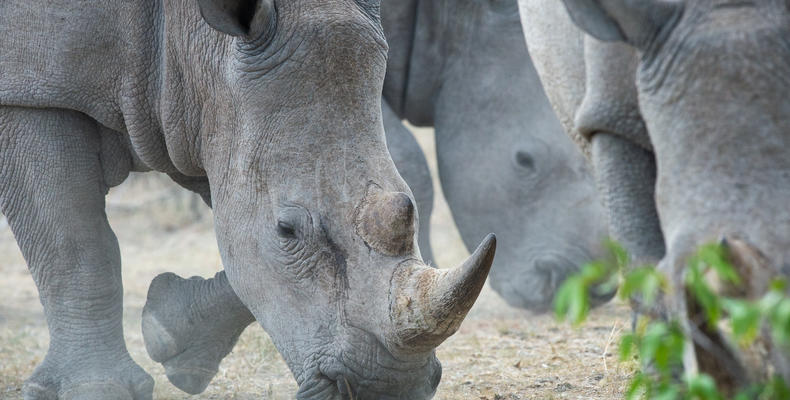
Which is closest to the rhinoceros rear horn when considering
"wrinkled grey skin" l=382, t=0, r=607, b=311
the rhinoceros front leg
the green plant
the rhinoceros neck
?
the rhinoceros front leg

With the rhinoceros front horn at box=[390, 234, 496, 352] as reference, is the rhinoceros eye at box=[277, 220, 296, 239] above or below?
above

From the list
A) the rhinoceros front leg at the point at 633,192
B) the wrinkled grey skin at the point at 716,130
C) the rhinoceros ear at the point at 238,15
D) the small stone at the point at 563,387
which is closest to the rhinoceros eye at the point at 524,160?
the small stone at the point at 563,387

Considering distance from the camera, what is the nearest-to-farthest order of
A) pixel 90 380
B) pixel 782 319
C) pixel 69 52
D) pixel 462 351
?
pixel 782 319, pixel 69 52, pixel 90 380, pixel 462 351

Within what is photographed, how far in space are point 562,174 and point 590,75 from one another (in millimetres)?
3207

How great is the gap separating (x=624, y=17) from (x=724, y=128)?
365 mm

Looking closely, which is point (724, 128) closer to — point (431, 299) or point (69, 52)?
point (431, 299)

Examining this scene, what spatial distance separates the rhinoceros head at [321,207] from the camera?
354 cm

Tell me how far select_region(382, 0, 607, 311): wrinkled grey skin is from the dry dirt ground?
0.38m

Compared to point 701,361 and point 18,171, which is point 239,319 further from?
Answer: point 701,361

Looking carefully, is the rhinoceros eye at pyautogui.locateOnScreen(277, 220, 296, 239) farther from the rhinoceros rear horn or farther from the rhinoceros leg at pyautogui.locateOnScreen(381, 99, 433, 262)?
the rhinoceros leg at pyautogui.locateOnScreen(381, 99, 433, 262)

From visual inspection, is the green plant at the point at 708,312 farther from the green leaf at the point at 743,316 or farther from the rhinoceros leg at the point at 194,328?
the rhinoceros leg at the point at 194,328

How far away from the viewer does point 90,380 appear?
4340 mm

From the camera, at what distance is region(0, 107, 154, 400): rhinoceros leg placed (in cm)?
433

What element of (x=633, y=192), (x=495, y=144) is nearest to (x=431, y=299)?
(x=633, y=192)
